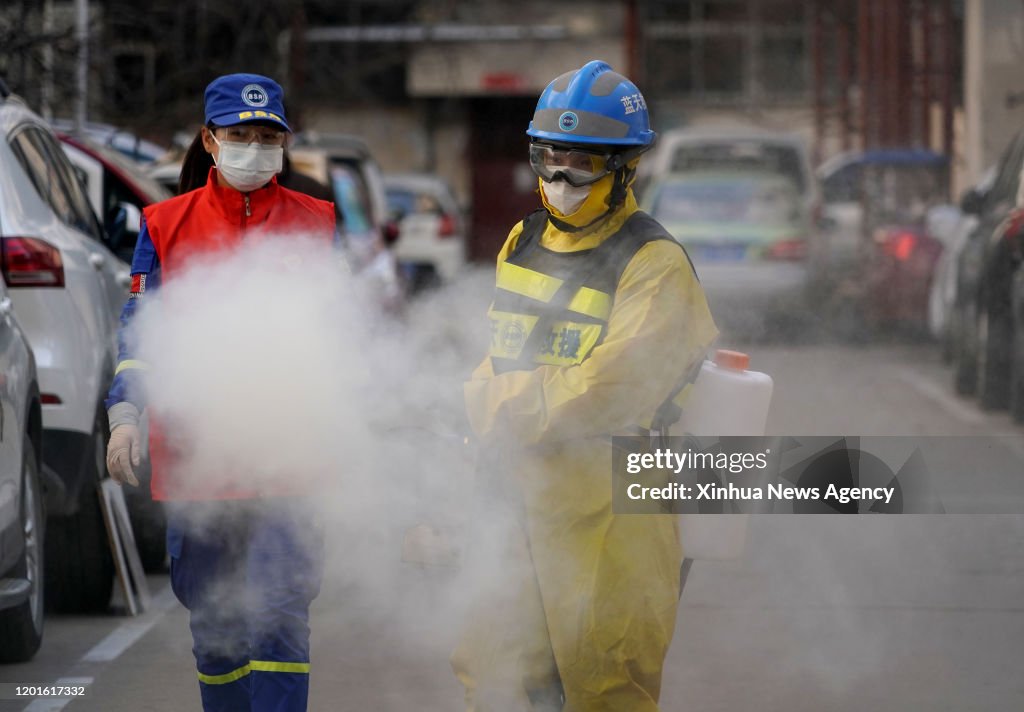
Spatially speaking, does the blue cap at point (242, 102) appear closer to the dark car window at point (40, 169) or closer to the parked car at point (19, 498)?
the parked car at point (19, 498)

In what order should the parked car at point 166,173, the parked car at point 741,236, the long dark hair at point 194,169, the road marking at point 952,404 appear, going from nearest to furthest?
1. the long dark hair at point 194,169
2. the parked car at point 166,173
3. the road marking at point 952,404
4. the parked car at point 741,236

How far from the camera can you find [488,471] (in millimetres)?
4141

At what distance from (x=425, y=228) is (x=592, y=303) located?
22.9 metres

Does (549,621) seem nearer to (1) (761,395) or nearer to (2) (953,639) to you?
(1) (761,395)

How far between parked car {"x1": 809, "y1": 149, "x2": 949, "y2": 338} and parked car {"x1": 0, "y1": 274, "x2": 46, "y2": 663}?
1328 centimetres

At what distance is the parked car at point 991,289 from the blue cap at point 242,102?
800cm

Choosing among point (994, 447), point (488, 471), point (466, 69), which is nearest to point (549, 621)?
point (488, 471)

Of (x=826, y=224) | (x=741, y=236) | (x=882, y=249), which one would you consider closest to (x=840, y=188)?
(x=826, y=224)

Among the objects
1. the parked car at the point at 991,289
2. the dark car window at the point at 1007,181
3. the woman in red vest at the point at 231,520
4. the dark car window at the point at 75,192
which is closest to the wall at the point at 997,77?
the parked car at the point at 991,289

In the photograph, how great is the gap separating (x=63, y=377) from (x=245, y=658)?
2.49 meters

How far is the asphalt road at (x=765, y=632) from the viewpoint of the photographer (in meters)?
6.06

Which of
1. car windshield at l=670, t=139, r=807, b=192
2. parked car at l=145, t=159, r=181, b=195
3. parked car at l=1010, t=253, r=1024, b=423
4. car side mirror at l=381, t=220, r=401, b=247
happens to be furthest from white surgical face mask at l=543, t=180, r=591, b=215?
car windshield at l=670, t=139, r=807, b=192

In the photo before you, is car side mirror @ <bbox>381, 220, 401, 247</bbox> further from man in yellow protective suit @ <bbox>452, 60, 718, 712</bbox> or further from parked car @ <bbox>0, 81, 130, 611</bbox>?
man in yellow protective suit @ <bbox>452, 60, 718, 712</bbox>

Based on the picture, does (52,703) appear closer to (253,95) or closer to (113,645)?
(113,645)
